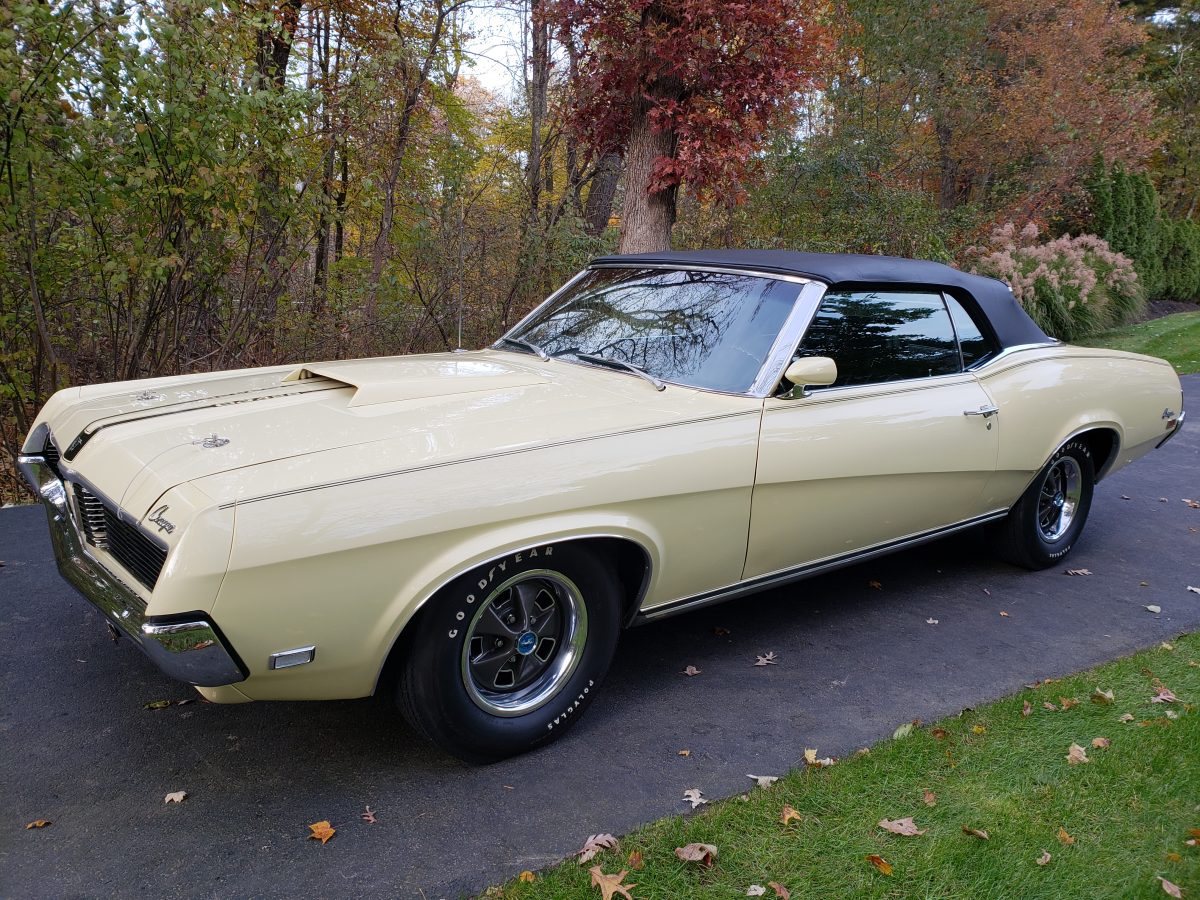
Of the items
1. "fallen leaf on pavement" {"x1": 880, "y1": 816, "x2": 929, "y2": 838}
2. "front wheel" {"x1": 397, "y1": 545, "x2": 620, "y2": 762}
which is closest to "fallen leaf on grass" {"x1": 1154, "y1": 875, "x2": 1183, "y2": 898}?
"fallen leaf on pavement" {"x1": 880, "y1": 816, "x2": 929, "y2": 838}

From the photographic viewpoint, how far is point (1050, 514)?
4766 mm

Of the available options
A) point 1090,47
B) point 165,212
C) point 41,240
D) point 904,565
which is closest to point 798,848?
point 904,565

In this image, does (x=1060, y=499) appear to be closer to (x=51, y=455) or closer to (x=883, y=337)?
(x=883, y=337)

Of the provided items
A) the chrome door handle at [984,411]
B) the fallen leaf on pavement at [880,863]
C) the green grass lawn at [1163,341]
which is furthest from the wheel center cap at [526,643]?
the green grass lawn at [1163,341]

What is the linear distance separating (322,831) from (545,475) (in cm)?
118

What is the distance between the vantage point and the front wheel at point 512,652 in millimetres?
2545

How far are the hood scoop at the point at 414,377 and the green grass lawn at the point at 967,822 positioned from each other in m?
1.50

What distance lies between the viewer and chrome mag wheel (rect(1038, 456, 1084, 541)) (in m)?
4.70

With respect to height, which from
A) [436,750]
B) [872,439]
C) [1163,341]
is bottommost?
[436,750]

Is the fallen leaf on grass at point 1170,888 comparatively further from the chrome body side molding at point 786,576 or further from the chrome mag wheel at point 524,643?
the chrome mag wheel at point 524,643

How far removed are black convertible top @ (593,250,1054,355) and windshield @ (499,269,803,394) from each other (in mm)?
101

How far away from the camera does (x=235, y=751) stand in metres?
2.84

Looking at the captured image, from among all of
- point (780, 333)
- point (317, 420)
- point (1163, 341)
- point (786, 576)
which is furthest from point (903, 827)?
point (1163, 341)

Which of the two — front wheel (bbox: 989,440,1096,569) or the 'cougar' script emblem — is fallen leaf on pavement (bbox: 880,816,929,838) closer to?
the 'cougar' script emblem
